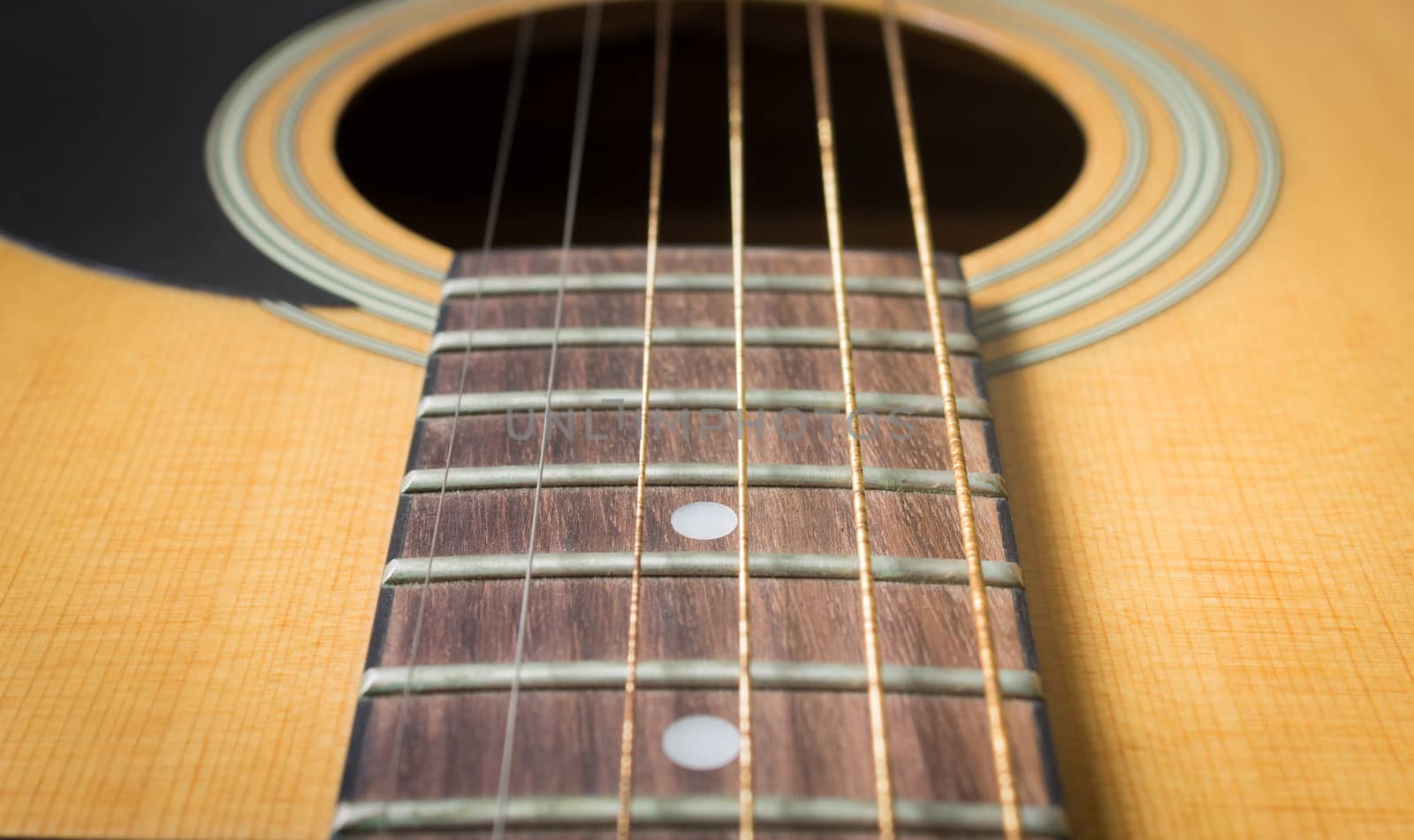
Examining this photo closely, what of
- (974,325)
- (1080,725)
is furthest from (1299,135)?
(1080,725)

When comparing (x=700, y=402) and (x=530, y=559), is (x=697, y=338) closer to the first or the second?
(x=700, y=402)

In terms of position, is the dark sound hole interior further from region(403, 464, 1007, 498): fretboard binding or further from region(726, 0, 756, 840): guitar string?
region(403, 464, 1007, 498): fretboard binding

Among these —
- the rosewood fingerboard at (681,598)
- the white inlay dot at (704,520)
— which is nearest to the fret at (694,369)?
the rosewood fingerboard at (681,598)

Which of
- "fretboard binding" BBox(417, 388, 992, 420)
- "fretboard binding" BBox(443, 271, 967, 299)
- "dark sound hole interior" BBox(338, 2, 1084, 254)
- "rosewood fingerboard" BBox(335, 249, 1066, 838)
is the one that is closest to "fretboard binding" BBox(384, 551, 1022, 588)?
"rosewood fingerboard" BBox(335, 249, 1066, 838)

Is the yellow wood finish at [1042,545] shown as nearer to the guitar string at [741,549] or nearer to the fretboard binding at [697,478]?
the fretboard binding at [697,478]

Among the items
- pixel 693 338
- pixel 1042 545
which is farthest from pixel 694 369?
pixel 1042 545

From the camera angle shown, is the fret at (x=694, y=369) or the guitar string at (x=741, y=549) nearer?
the guitar string at (x=741, y=549)
